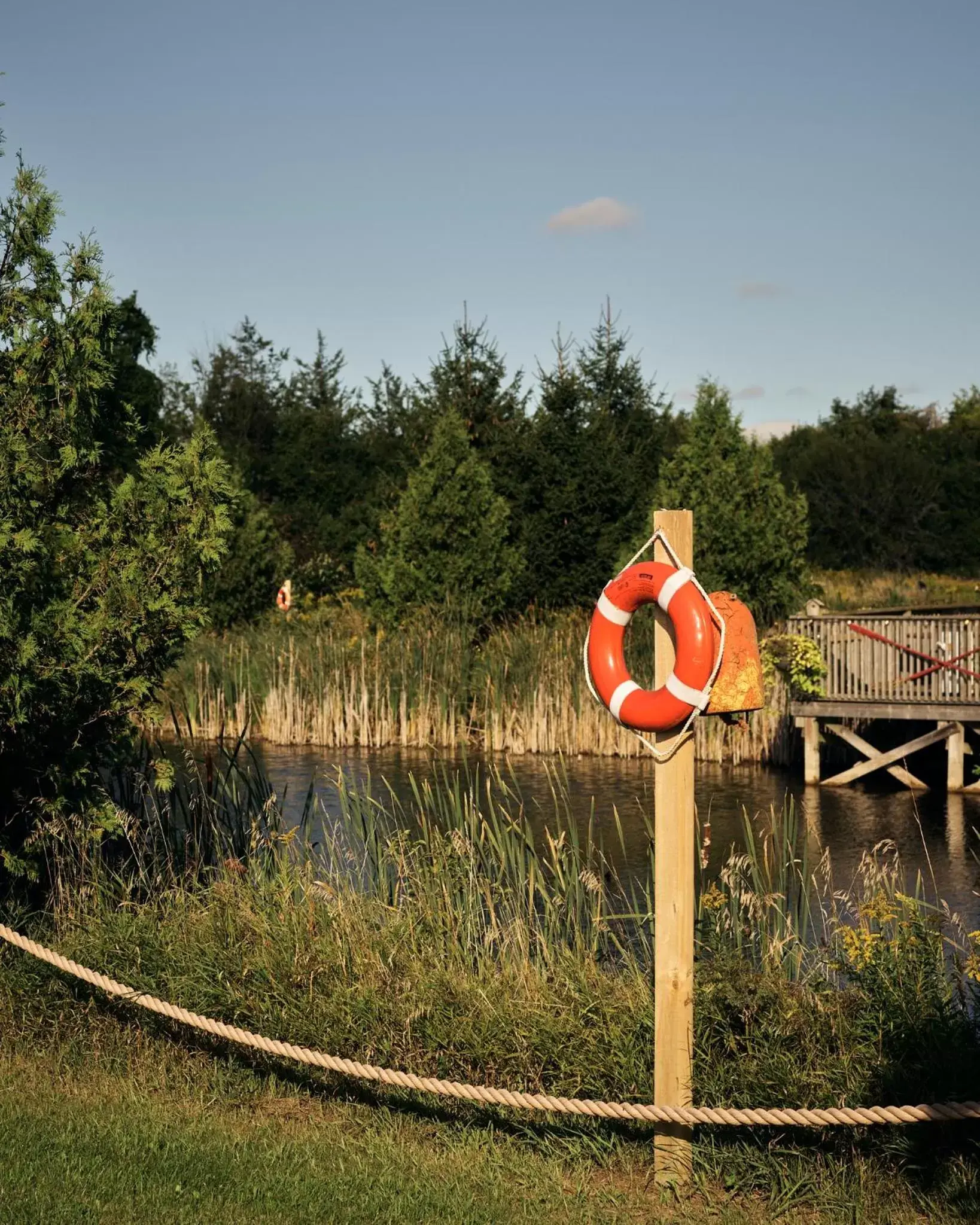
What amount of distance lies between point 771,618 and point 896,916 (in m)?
13.7

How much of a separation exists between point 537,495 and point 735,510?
14.5 ft

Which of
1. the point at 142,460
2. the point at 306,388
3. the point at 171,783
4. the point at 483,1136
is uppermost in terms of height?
the point at 306,388

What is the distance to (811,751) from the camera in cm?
1566

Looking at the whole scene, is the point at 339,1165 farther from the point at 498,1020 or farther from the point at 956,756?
the point at 956,756

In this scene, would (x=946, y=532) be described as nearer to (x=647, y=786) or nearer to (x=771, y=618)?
(x=771, y=618)

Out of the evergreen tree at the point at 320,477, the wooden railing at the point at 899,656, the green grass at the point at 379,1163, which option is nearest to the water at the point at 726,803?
the wooden railing at the point at 899,656

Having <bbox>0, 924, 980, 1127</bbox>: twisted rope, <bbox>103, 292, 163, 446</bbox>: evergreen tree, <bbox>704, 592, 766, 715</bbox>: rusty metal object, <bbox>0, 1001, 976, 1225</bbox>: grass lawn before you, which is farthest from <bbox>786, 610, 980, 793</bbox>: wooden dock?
<bbox>0, 924, 980, 1127</bbox>: twisted rope

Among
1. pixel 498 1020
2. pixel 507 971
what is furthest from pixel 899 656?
pixel 498 1020

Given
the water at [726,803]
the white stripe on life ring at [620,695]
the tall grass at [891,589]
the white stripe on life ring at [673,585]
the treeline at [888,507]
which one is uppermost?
the treeline at [888,507]

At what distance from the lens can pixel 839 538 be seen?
131 ft

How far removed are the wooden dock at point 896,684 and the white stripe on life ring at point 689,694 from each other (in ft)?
34.9

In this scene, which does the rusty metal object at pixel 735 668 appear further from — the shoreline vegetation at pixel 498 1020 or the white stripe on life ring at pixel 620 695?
the shoreline vegetation at pixel 498 1020

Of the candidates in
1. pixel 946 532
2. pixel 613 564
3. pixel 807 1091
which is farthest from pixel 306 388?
pixel 807 1091

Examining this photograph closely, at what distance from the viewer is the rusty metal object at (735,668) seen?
4.82m
